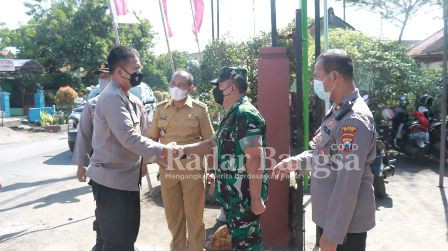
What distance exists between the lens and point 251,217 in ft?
9.69

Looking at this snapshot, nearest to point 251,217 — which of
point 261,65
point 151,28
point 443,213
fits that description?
point 261,65

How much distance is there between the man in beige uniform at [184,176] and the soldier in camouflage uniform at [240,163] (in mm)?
890

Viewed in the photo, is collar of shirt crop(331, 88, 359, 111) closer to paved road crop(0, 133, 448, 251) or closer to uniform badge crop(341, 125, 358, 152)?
uniform badge crop(341, 125, 358, 152)

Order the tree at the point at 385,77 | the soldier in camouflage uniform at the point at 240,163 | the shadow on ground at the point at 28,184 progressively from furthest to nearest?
the tree at the point at 385,77 → the shadow on ground at the point at 28,184 → the soldier in camouflage uniform at the point at 240,163

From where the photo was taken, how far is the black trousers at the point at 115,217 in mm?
2979

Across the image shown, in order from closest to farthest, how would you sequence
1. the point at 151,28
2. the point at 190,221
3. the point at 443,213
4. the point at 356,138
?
the point at 356,138, the point at 190,221, the point at 443,213, the point at 151,28

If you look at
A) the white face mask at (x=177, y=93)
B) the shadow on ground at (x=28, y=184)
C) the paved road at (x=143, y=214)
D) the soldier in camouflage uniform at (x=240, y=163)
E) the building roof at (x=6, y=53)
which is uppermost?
the building roof at (x=6, y=53)

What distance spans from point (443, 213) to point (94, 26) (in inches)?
870

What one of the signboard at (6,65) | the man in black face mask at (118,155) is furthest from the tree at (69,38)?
the man in black face mask at (118,155)

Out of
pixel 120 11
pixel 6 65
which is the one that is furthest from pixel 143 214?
pixel 6 65

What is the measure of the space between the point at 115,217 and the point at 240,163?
101 cm

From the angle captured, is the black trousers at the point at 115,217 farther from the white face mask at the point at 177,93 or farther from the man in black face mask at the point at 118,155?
the white face mask at the point at 177,93

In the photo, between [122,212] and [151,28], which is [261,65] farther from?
[151,28]

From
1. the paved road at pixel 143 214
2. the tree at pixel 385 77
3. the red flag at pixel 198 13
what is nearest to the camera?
the paved road at pixel 143 214
